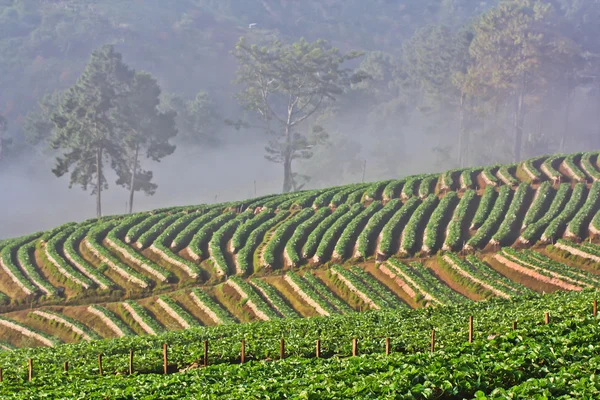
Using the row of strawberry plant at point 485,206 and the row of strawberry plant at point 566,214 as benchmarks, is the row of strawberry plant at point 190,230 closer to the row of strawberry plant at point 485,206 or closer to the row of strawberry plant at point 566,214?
the row of strawberry plant at point 485,206

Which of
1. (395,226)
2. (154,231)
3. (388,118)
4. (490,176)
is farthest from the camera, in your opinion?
(388,118)

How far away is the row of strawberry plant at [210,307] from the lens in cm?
4966

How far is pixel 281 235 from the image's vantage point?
6272 centimetres

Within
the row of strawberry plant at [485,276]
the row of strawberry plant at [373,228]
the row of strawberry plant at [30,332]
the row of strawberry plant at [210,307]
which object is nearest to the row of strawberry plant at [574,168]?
the row of strawberry plant at [373,228]

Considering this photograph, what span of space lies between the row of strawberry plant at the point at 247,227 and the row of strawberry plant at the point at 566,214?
80.1 ft

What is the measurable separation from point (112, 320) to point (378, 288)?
18735mm

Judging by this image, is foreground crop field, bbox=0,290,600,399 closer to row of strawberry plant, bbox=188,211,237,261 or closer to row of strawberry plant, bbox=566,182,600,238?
row of strawberry plant, bbox=566,182,600,238

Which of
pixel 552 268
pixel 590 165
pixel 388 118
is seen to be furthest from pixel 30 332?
pixel 388 118

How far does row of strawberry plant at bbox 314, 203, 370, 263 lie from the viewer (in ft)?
189

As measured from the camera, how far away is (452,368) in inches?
822

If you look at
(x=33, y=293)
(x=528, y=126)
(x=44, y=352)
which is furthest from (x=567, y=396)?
(x=528, y=126)

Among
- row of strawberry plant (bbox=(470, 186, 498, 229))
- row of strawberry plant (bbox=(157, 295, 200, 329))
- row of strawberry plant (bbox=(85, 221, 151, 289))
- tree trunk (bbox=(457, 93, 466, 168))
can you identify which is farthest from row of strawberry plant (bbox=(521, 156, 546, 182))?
tree trunk (bbox=(457, 93, 466, 168))

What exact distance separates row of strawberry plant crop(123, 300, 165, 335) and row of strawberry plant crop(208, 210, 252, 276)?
719 cm

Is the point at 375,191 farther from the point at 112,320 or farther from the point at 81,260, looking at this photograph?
the point at 112,320
